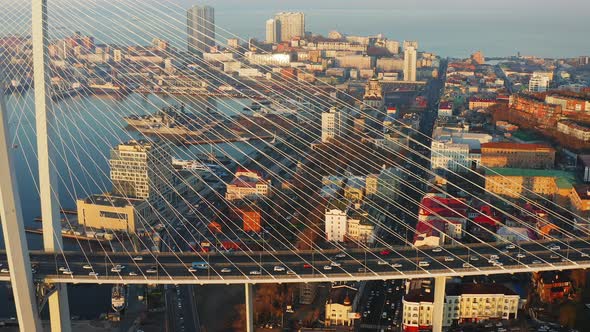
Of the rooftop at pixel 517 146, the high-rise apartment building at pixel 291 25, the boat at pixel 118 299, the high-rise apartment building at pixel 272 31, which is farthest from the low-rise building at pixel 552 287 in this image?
the high-rise apartment building at pixel 291 25

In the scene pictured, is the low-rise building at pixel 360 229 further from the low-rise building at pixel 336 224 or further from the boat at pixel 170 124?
the boat at pixel 170 124

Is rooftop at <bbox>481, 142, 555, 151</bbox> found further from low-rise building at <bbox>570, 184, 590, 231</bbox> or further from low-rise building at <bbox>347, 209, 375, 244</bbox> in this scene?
low-rise building at <bbox>347, 209, 375, 244</bbox>

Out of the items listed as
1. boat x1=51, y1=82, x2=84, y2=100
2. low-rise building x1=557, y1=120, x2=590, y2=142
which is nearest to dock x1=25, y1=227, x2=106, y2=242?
boat x1=51, y1=82, x2=84, y2=100

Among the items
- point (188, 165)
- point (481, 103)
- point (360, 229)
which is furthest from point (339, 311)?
point (481, 103)

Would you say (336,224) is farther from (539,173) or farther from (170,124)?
(170,124)

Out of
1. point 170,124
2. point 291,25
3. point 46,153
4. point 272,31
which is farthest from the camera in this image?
point 291,25

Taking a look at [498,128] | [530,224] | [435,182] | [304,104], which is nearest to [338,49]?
[304,104]

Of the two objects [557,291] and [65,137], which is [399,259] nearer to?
[557,291]
